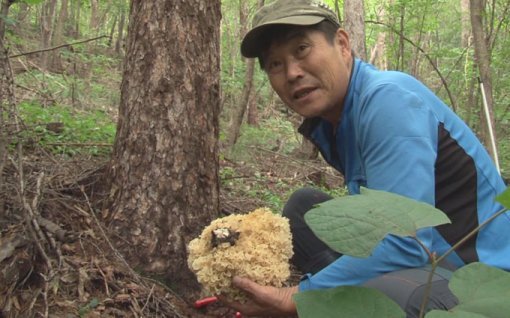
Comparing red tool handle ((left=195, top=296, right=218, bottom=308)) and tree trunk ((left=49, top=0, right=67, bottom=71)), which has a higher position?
tree trunk ((left=49, top=0, right=67, bottom=71))

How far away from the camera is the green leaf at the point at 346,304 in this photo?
876 millimetres

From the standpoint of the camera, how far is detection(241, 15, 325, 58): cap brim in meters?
2.08

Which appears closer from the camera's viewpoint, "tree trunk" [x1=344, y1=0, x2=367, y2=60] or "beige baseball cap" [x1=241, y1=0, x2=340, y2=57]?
"beige baseball cap" [x1=241, y1=0, x2=340, y2=57]

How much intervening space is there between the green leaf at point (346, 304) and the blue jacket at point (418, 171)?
86cm

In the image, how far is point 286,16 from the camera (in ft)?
6.95

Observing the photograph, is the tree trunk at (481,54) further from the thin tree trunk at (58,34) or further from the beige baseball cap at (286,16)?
the thin tree trunk at (58,34)

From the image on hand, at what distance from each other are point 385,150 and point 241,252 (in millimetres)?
701

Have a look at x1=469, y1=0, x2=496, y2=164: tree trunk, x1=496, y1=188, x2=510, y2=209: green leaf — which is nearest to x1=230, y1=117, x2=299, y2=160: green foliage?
x1=469, y1=0, x2=496, y2=164: tree trunk

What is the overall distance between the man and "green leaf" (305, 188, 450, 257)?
2.80 ft

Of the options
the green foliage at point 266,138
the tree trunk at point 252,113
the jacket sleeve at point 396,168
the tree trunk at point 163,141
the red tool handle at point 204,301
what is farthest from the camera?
the tree trunk at point 252,113

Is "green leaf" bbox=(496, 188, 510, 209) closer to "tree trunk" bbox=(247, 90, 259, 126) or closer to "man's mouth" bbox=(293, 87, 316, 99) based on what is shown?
"man's mouth" bbox=(293, 87, 316, 99)

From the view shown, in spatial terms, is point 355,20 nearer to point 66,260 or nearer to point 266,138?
point 266,138

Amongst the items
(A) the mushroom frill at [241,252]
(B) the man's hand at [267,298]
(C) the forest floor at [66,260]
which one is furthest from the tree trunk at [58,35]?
(B) the man's hand at [267,298]

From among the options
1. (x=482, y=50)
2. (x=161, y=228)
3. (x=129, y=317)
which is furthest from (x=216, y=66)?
(x=482, y=50)
